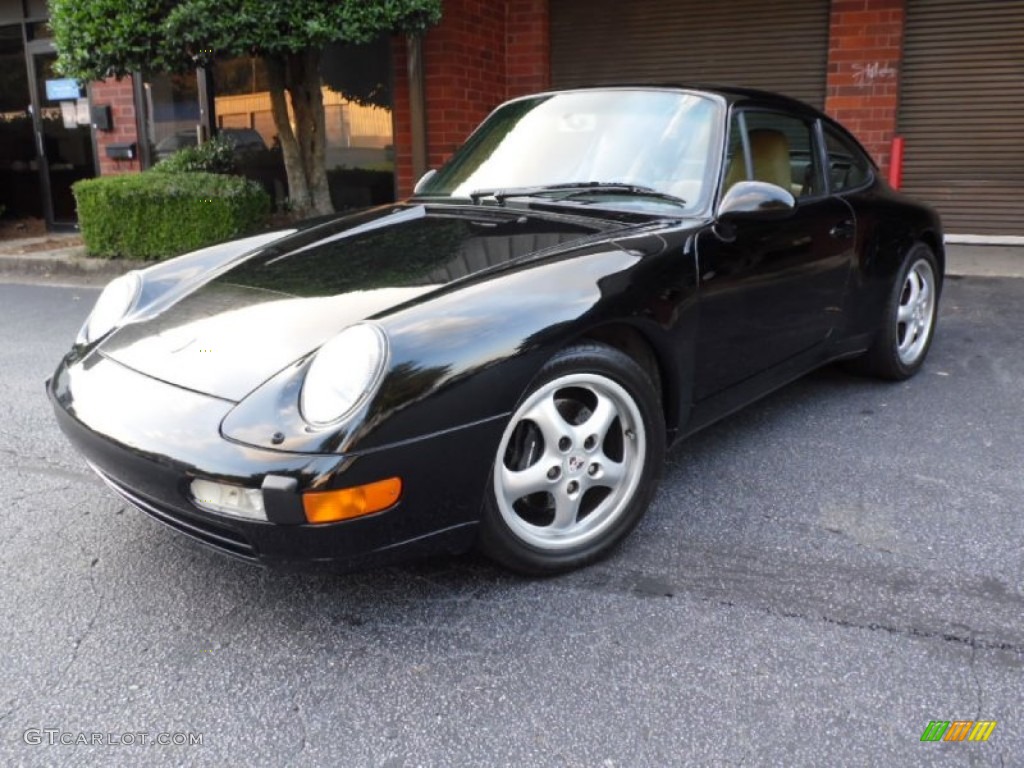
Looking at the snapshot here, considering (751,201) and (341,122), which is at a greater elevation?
(341,122)

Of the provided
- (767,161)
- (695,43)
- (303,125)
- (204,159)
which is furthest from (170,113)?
(767,161)

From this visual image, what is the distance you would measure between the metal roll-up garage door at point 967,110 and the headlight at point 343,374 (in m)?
8.20

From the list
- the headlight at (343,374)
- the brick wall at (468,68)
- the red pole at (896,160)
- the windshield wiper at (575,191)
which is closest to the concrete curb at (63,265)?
the brick wall at (468,68)

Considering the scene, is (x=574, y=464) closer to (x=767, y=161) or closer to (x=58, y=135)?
(x=767, y=161)

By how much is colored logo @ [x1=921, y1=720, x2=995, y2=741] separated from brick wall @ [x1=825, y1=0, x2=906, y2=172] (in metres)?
7.76

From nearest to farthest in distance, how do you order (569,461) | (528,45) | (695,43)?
(569,461)
(695,43)
(528,45)

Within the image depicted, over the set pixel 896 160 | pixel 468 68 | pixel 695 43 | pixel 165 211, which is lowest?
pixel 165 211

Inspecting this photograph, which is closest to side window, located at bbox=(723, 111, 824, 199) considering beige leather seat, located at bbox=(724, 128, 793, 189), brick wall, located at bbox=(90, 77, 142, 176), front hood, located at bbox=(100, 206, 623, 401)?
beige leather seat, located at bbox=(724, 128, 793, 189)

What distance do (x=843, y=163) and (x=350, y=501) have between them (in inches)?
117

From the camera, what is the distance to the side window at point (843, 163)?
388 centimetres

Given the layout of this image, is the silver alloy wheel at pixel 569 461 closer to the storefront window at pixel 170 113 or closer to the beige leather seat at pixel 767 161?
the beige leather seat at pixel 767 161

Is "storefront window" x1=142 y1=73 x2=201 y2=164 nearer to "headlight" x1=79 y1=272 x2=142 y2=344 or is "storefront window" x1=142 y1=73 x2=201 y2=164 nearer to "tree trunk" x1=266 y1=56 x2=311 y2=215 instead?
"tree trunk" x1=266 y1=56 x2=311 y2=215

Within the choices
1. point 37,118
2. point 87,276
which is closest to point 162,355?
point 87,276

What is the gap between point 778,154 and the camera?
11.6ft
